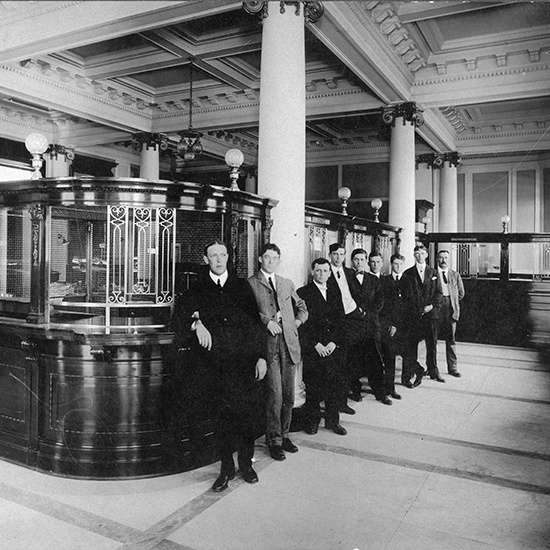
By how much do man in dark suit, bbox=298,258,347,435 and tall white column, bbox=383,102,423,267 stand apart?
5.20 m

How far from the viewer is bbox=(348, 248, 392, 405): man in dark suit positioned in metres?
6.02

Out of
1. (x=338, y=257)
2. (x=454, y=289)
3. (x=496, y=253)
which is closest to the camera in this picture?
(x=338, y=257)

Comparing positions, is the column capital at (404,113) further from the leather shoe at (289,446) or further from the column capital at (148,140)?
the leather shoe at (289,446)

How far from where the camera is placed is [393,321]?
6.48 m

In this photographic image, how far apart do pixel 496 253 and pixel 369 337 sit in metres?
8.62

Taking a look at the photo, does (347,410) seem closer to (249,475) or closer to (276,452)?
(276,452)

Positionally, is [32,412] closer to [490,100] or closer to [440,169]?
[490,100]

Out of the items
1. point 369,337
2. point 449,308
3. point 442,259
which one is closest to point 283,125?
point 369,337

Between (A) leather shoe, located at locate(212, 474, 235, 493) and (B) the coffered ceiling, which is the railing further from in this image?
(A) leather shoe, located at locate(212, 474, 235, 493)

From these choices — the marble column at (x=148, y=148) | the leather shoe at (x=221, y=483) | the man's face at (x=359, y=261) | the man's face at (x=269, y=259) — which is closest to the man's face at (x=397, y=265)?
the man's face at (x=359, y=261)

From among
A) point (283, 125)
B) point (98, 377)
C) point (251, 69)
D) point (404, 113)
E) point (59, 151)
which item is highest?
point (251, 69)

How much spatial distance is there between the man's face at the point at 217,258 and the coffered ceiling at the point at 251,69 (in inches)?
109

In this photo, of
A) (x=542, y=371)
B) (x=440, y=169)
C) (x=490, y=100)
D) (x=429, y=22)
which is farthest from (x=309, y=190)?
(x=542, y=371)

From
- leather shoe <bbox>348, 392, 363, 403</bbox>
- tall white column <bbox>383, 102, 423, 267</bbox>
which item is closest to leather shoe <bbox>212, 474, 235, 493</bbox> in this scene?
leather shoe <bbox>348, 392, 363, 403</bbox>
